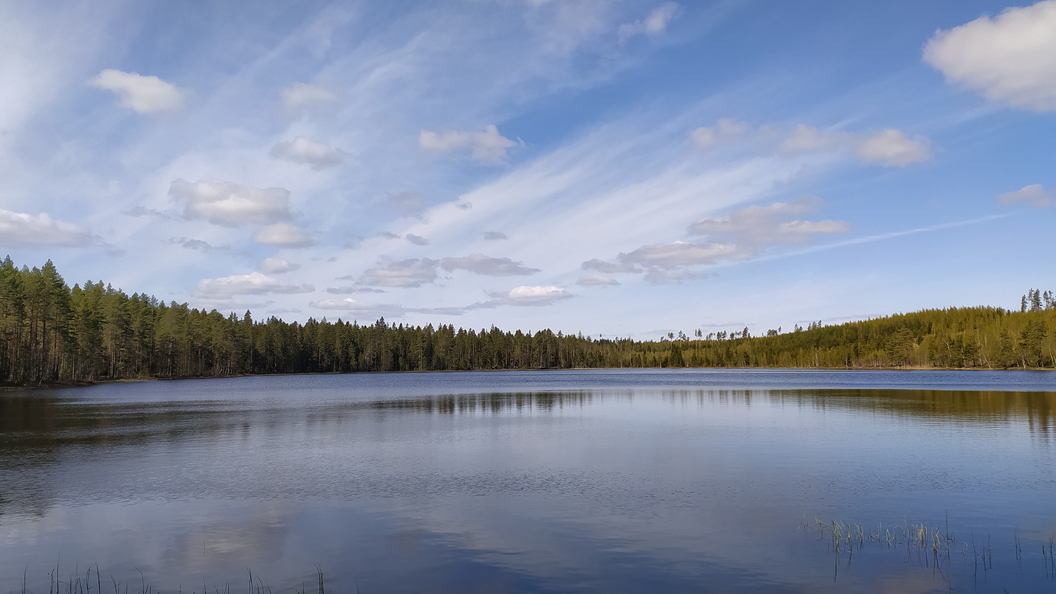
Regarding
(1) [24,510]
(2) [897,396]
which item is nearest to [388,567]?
(1) [24,510]

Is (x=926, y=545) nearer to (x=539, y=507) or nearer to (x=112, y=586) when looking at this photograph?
(x=539, y=507)

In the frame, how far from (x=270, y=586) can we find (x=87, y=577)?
4209mm

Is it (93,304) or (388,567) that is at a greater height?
(93,304)

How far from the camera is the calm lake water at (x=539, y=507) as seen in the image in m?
14.7

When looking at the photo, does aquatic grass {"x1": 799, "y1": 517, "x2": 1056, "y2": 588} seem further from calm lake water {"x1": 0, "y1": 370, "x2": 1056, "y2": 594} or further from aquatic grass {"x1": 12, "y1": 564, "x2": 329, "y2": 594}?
aquatic grass {"x1": 12, "y1": 564, "x2": 329, "y2": 594}

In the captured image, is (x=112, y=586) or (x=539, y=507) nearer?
(x=112, y=586)

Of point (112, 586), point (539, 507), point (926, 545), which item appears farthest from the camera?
point (539, 507)

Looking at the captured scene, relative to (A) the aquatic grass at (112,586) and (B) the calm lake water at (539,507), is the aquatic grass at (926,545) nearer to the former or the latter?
(B) the calm lake water at (539,507)

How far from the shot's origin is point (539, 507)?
2100 centimetres

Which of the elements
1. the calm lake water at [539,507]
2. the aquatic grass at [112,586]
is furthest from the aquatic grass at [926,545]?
the aquatic grass at [112,586]

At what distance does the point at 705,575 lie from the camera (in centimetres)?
1450

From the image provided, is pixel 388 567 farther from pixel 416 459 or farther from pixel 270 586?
pixel 416 459

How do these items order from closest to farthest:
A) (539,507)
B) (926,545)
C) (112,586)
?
(112,586) < (926,545) < (539,507)

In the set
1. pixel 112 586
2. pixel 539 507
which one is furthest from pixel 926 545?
pixel 112 586
